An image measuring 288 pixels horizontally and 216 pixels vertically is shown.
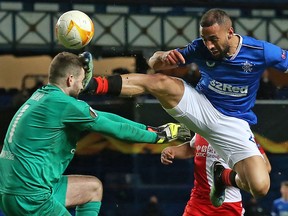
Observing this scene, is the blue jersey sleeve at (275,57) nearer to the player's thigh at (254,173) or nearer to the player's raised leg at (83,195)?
the player's thigh at (254,173)

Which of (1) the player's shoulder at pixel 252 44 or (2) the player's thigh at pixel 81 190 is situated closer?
(2) the player's thigh at pixel 81 190

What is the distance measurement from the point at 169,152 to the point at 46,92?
5.85 ft

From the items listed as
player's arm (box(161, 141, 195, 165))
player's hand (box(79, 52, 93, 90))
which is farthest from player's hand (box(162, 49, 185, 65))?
player's arm (box(161, 141, 195, 165))

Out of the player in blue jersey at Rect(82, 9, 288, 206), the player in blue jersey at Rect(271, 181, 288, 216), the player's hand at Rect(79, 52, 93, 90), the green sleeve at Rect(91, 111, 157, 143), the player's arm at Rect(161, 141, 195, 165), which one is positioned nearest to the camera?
the green sleeve at Rect(91, 111, 157, 143)

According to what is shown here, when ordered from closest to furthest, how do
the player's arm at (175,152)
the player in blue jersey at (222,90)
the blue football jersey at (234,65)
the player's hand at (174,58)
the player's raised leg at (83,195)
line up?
the player's raised leg at (83,195) → the player's hand at (174,58) → the player in blue jersey at (222,90) → the blue football jersey at (234,65) → the player's arm at (175,152)

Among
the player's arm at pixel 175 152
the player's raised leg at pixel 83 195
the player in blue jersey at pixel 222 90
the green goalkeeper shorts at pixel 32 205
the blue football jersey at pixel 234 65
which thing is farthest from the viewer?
the player's arm at pixel 175 152

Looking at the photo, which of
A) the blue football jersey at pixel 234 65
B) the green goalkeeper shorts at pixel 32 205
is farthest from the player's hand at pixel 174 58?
the green goalkeeper shorts at pixel 32 205

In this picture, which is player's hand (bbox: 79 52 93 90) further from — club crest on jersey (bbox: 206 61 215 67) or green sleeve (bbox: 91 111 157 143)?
club crest on jersey (bbox: 206 61 215 67)

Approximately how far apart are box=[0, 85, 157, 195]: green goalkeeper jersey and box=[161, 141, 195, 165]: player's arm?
1.45 m

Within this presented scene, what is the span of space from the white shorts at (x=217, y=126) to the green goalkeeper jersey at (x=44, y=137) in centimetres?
113

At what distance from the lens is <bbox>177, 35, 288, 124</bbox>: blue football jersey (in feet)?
20.5

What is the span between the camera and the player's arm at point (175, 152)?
667 centimetres

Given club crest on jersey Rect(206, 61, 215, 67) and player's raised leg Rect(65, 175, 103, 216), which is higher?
club crest on jersey Rect(206, 61, 215, 67)

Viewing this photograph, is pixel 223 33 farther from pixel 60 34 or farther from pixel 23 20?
pixel 23 20
